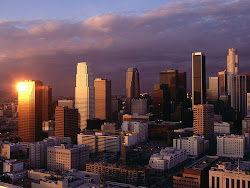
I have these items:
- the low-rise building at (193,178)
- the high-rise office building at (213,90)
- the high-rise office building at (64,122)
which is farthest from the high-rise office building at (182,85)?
the low-rise building at (193,178)

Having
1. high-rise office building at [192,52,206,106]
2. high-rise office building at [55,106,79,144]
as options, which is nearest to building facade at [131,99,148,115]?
high-rise office building at [192,52,206,106]

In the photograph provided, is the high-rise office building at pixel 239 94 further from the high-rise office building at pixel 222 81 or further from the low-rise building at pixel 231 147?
the low-rise building at pixel 231 147

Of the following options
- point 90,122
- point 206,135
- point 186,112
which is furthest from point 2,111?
point 206,135

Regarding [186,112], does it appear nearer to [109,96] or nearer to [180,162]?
[109,96]

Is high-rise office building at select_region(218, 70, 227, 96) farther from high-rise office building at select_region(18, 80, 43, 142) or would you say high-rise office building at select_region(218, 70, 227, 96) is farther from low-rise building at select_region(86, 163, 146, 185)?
low-rise building at select_region(86, 163, 146, 185)

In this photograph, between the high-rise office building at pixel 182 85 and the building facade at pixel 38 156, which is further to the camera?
the high-rise office building at pixel 182 85
